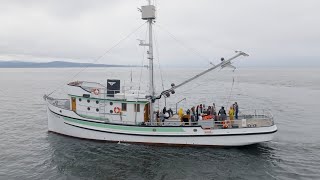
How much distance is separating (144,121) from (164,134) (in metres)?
2.19

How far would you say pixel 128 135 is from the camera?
23.6 meters

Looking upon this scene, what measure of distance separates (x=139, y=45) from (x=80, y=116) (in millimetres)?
7369

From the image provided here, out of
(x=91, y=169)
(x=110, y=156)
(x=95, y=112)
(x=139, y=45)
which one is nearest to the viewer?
(x=91, y=169)

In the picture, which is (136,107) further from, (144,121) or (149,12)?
(149,12)

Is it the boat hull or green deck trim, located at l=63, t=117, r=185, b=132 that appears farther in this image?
green deck trim, located at l=63, t=117, r=185, b=132

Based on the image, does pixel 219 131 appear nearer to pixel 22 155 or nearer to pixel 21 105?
pixel 22 155

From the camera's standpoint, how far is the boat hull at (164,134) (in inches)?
862

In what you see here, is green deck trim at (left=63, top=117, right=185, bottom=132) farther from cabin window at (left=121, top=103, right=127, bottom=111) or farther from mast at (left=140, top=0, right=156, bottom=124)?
cabin window at (left=121, top=103, right=127, bottom=111)

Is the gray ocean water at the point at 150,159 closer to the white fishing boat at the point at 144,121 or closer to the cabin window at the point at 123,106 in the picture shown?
the white fishing boat at the point at 144,121

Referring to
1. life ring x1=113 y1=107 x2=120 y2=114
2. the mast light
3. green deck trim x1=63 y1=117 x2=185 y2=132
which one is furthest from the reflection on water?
the mast light

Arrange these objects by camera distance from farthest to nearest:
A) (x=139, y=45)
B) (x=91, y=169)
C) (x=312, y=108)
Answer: (x=312, y=108) → (x=139, y=45) → (x=91, y=169)

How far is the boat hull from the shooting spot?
21.9 meters

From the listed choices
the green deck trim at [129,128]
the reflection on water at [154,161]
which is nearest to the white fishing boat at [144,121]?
the green deck trim at [129,128]

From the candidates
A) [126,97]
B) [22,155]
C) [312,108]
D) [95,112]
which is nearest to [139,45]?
[126,97]
